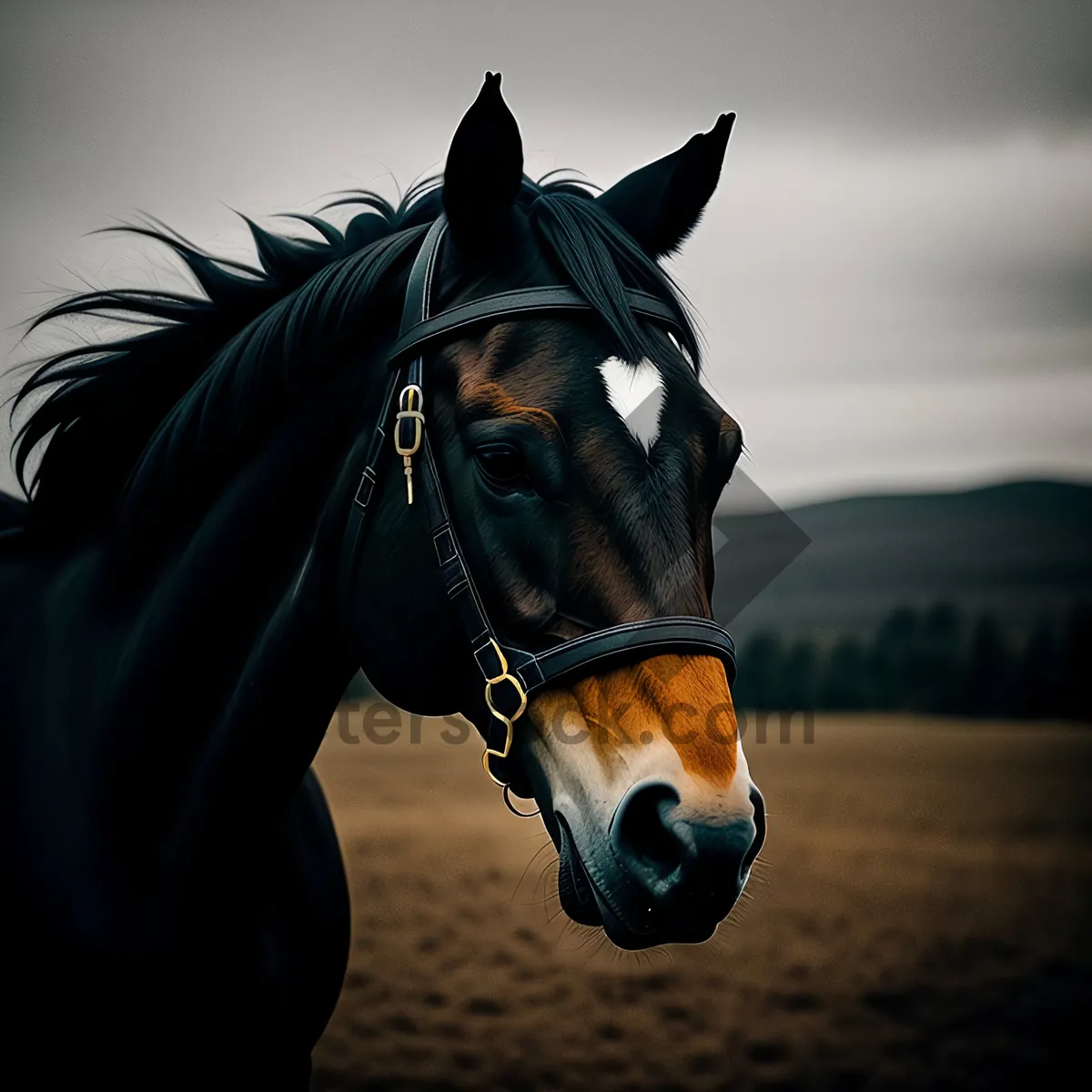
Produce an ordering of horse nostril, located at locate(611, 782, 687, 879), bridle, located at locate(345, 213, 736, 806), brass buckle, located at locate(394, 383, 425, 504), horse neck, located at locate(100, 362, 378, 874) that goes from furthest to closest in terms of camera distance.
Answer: horse neck, located at locate(100, 362, 378, 874)
brass buckle, located at locate(394, 383, 425, 504)
bridle, located at locate(345, 213, 736, 806)
horse nostril, located at locate(611, 782, 687, 879)

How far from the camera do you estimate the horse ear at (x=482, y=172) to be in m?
2.00

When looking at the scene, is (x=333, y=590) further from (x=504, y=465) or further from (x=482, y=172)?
(x=482, y=172)

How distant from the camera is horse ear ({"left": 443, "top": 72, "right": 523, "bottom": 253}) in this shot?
200 centimetres

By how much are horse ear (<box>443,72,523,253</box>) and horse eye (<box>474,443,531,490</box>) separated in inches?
22.1

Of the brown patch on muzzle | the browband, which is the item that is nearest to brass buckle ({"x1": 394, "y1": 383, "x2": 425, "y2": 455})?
the browband

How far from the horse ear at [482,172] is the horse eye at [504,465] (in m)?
0.56

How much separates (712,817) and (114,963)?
169 cm

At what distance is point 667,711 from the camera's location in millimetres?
1732

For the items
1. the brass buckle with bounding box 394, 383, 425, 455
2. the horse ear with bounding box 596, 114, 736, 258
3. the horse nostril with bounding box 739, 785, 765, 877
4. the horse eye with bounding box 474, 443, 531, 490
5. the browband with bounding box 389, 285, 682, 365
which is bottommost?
the horse nostril with bounding box 739, 785, 765, 877

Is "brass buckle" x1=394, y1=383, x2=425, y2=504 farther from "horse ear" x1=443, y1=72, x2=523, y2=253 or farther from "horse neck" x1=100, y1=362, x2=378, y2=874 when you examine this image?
"horse ear" x1=443, y1=72, x2=523, y2=253

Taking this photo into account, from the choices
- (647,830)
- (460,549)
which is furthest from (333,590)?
(647,830)

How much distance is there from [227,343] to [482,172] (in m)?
1.00

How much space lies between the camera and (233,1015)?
246cm

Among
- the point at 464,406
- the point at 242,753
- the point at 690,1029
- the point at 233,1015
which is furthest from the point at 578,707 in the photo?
the point at 690,1029
